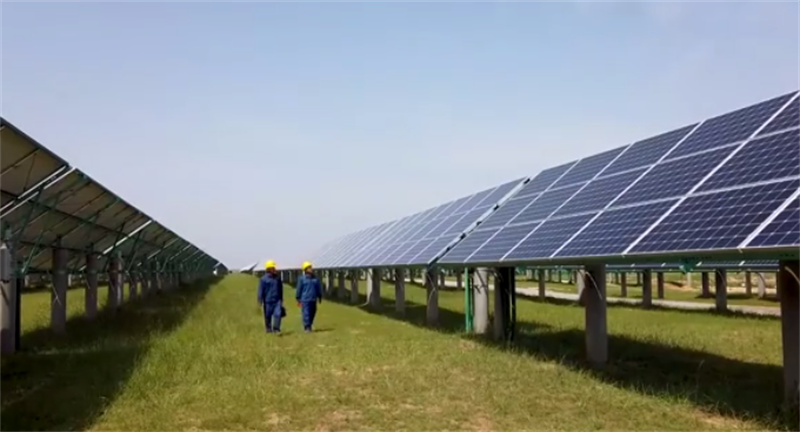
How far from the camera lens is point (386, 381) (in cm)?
1123

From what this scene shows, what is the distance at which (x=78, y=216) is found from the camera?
20.0 meters

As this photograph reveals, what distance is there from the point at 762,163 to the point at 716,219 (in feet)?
3.98

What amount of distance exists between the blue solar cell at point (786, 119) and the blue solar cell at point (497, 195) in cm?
1017

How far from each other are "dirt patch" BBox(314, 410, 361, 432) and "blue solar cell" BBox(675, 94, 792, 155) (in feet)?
22.5

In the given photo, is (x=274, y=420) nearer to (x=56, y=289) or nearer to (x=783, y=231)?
(x=783, y=231)

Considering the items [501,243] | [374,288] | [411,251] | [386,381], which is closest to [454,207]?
[411,251]

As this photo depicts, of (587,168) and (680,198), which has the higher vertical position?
Result: (587,168)

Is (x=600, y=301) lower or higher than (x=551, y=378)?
higher

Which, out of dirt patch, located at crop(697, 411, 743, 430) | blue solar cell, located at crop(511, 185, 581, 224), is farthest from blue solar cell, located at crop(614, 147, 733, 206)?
dirt patch, located at crop(697, 411, 743, 430)

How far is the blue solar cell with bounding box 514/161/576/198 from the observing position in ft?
59.2

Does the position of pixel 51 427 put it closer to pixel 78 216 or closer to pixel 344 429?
pixel 344 429

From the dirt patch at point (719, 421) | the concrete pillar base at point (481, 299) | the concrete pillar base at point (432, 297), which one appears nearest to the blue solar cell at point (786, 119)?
the dirt patch at point (719, 421)

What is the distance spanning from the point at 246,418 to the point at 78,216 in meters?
13.2

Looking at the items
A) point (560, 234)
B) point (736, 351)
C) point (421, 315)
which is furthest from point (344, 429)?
point (421, 315)
